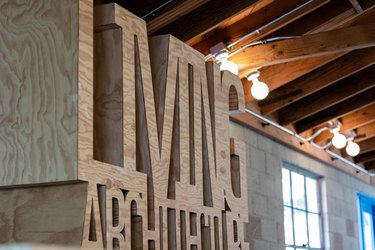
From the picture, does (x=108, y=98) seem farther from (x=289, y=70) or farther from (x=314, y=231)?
(x=314, y=231)

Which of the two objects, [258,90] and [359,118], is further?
[359,118]

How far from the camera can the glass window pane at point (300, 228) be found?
6156 millimetres

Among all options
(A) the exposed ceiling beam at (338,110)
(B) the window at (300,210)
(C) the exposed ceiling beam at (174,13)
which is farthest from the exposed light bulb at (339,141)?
(C) the exposed ceiling beam at (174,13)

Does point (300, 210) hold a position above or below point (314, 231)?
above

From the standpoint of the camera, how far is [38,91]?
2.13 metres

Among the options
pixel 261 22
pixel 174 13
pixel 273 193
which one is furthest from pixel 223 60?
pixel 273 193

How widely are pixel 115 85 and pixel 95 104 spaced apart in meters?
0.09

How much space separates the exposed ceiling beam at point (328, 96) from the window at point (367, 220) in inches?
99.4

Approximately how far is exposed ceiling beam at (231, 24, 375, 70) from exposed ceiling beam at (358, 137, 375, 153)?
3182 millimetres

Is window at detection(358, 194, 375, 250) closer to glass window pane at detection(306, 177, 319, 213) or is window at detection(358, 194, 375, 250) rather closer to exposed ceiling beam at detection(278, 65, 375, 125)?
glass window pane at detection(306, 177, 319, 213)

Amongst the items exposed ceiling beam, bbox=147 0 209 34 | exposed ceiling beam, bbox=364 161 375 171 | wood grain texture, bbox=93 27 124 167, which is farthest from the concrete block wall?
wood grain texture, bbox=93 27 124 167

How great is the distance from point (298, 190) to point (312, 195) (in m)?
0.42

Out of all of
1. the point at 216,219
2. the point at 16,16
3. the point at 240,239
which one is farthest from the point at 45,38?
the point at 240,239

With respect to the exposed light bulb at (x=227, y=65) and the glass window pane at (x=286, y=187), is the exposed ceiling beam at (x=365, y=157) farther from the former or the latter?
the exposed light bulb at (x=227, y=65)
